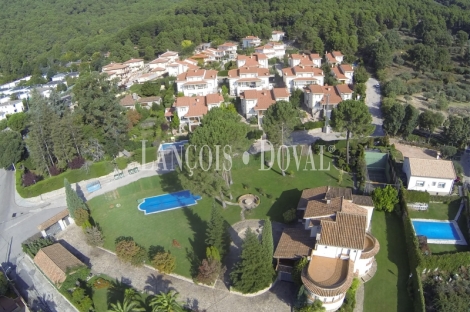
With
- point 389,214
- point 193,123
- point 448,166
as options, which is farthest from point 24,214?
point 448,166

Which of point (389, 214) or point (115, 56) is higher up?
point (115, 56)

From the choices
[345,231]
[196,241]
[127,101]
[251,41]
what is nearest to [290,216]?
[345,231]

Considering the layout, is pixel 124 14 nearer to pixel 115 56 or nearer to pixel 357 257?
pixel 115 56

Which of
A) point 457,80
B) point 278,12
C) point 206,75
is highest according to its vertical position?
point 278,12

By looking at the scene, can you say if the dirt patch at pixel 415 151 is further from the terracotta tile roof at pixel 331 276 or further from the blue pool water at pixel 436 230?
the terracotta tile roof at pixel 331 276

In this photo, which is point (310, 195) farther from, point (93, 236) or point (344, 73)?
point (344, 73)

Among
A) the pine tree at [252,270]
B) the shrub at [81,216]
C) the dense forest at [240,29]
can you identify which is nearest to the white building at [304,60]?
the dense forest at [240,29]
